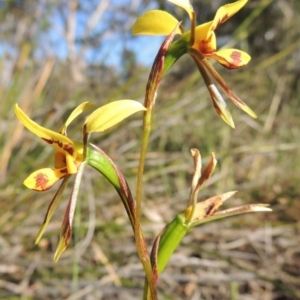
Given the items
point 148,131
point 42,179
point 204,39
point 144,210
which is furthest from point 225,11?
point 144,210

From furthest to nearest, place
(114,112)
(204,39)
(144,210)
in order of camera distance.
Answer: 1. (144,210)
2. (204,39)
3. (114,112)

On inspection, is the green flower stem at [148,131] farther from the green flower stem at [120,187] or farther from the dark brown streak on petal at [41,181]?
the dark brown streak on petal at [41,181]

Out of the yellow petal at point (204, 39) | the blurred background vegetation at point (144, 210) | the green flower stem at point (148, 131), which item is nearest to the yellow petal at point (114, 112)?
the green flower stem at point (148, 131)

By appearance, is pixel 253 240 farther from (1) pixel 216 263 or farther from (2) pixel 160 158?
(2) pixel 160 158

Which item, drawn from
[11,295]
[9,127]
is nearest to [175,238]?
[11,295]

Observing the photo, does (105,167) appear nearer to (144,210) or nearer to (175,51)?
(175,51)

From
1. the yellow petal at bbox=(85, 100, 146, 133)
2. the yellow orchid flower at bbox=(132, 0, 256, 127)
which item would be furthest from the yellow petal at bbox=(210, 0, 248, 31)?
the yellow petal at bbox=(85, 100, 146, 133)
